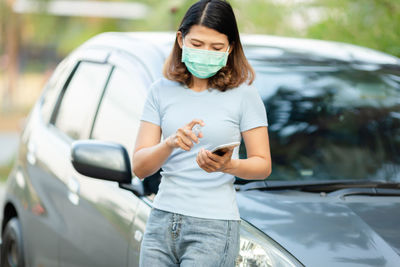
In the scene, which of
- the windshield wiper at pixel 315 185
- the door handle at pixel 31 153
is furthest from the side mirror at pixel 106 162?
the door handle at pixel 31 153

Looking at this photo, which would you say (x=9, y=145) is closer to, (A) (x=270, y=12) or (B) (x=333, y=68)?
(A) (x=270, y=12)

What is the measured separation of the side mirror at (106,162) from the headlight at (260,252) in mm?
624

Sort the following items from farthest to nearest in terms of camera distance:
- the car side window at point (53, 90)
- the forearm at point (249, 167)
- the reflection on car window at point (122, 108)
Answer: the car side window at point (53, 90) < the reflection on car window at point (122, 108) < the forearm at point (249, 167)

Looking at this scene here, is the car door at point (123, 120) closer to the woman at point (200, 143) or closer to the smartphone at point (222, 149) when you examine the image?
the woman at point (200, 143)

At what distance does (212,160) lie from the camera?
232 centimetres

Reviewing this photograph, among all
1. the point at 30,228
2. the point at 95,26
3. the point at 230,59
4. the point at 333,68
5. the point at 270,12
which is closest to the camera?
the point at 230,59

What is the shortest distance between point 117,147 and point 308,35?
420 centimetres

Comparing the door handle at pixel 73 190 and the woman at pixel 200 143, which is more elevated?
the woman at pixel 200 143

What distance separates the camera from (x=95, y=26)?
798 inches

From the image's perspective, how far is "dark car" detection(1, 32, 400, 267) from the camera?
9.29 feet

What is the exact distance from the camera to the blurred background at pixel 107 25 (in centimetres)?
600

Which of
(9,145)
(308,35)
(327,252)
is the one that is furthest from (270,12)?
(9,145)

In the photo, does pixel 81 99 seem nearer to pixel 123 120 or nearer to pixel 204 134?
pixel 123 120

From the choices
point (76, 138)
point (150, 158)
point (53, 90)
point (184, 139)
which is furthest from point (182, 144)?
point (53, 90)
